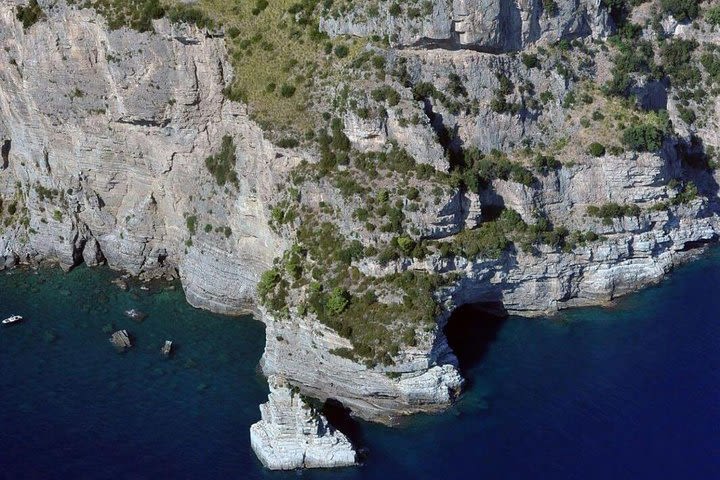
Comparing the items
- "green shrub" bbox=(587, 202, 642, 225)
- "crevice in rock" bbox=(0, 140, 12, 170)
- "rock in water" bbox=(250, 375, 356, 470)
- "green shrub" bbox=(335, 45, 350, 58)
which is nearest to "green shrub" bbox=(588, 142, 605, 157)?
"green shrub" bbox=(587, 202, 642, 225)

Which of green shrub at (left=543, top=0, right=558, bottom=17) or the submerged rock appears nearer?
green shrub at (left=543, top=0, right=558, bottom=17)

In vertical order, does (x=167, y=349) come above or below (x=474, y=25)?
below

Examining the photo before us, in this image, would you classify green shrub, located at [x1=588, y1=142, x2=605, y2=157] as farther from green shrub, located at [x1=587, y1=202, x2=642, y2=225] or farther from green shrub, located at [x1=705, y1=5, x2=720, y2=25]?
green shrub, located at [x1=705, y1=5, x2=720, y2=25]

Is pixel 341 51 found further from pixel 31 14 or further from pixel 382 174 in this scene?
pixel 31 14

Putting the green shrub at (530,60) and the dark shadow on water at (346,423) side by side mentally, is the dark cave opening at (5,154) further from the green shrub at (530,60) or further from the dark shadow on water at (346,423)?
the green shrub at (530,60)

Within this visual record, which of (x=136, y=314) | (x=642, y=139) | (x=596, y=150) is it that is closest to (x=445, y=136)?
(x=596, y=150)

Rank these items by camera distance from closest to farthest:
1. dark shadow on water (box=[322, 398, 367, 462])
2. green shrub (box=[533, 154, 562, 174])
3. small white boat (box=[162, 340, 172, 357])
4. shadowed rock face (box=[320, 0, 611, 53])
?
1. dark shadow on water (box=[322, 398, 367, 462])
2. shadowed rock face (box=[320, 0, 611, 53])
3. small white boat (box=[162, 340, 172, 357])
4. green shrub (box=[533, 154, 562, 174])

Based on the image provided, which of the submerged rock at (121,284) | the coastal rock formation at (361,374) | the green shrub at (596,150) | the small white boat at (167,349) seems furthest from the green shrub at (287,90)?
the green shrub at (596,150)
